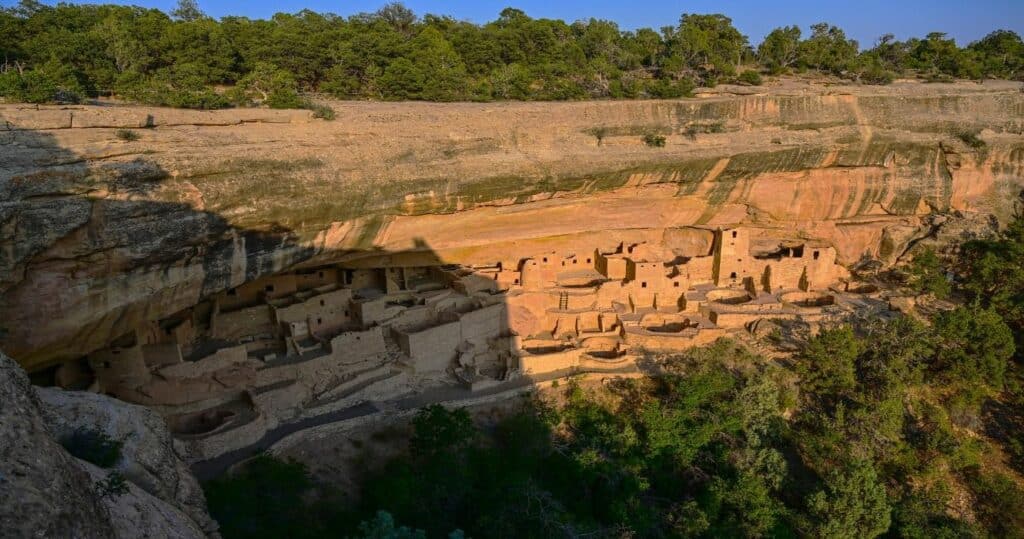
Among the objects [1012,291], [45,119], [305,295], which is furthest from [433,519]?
[1012,291]

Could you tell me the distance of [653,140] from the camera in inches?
535

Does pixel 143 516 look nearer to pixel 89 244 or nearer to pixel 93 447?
pixel 93 447

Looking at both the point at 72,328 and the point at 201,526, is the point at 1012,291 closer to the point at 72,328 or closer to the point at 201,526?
the point at 201,526

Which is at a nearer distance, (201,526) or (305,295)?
(201,526)

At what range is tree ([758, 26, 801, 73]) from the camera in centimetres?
2600

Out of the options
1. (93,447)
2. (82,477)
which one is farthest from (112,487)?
(93,447)

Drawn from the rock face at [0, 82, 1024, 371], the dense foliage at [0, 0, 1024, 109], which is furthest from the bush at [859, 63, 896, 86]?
the rock face at [0, 82, 1024, 371]

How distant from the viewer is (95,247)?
8125 millimetres

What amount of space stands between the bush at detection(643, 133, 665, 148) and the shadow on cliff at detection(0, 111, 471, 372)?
316 inches

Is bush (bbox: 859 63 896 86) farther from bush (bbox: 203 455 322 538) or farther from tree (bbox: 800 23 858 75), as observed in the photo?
bush (bbox: 203 455 322 538)

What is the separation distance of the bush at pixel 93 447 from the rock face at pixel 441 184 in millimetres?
3057

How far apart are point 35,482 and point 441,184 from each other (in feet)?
28.9

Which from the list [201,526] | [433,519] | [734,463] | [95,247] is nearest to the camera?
[201,526]

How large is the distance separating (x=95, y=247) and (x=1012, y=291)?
20.2 m
